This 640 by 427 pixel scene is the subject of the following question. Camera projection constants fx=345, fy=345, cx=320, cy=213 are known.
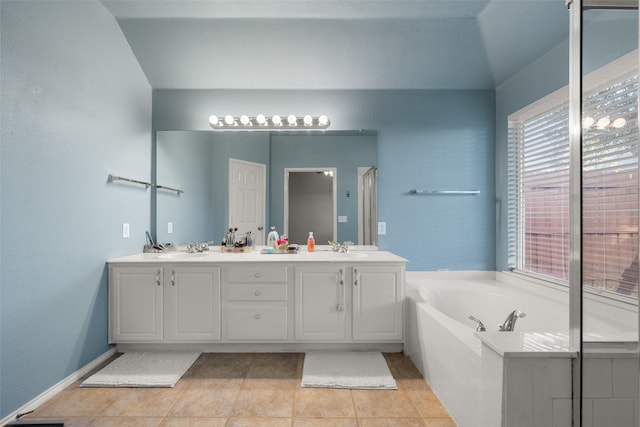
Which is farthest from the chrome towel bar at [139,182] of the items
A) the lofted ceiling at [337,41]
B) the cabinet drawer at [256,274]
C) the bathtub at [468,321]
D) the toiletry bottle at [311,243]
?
the bathtub at [468,321]

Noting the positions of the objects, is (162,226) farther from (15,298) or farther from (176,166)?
(15,298)

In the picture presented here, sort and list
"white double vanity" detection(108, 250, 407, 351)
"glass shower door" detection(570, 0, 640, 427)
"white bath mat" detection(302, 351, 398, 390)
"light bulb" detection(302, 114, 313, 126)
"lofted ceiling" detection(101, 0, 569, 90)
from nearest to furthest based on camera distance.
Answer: "glass shower door" detection(570, 0, 640, 427) < "white bath mat" detection(302, 351, 398, 390) < "lofted ceiling" detection(101, 0, 569, 90) < "white double vanity" detection(108, 250, 407, 351) < "light bulb" detection(302, 114, 313, 126)

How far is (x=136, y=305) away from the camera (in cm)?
255

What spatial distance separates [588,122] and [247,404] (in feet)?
6.57

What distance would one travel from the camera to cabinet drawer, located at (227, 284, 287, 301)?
2561mm

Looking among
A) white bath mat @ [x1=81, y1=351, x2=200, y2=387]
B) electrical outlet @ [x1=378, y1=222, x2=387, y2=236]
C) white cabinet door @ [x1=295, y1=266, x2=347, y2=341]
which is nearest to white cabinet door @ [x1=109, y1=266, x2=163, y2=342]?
white bath mat @ [x1=81, y1=351, x2=200, y2=387]

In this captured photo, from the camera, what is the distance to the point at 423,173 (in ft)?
10.3

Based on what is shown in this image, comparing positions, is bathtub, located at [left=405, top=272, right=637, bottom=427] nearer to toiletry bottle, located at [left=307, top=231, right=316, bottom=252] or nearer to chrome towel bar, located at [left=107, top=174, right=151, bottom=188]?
toiletry bottle, located at [left=307, top=231, right=316, bottom=252]

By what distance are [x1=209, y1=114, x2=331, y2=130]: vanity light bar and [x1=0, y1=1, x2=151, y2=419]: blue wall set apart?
2.38 feet

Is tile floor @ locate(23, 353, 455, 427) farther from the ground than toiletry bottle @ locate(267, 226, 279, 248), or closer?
closer

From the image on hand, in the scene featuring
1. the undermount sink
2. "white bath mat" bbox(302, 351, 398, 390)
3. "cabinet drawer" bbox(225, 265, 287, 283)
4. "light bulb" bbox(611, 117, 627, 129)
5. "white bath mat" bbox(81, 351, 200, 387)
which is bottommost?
"white bath mat" bbox(81, 351, 200, 387)

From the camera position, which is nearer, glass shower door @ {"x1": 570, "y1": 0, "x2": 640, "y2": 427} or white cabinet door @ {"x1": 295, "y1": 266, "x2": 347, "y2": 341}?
glass shower door @ {"x1": 570, "y1": 0, "x2": 640, "y2": 427}

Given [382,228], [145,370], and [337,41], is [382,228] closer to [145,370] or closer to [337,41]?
[337,41]

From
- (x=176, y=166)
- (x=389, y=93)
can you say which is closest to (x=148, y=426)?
(x=176, y=166)
